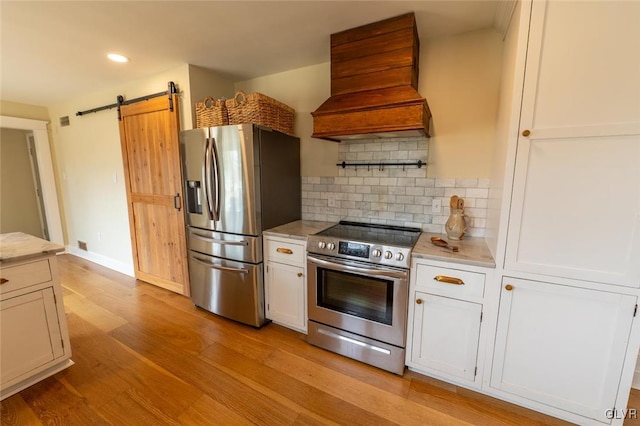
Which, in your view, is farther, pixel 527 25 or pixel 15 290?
pixel 15 290

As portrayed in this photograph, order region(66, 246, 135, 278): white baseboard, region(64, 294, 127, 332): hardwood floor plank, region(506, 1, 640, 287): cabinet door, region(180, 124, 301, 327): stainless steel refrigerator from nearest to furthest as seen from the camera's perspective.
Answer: region(506, 1, 640, 287): cabinet door
region(180, 124, 301, 327): stainless steel refrigerator
region(64, 294, 127, 332): hardwood floor plank
region(66, 246, 135, 278): white baseboard

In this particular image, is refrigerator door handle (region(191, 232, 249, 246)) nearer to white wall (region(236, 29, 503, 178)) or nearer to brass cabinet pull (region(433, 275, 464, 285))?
brass cabinet pull (region(433, 275, 464, 285))

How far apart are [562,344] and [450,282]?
61 centimetres

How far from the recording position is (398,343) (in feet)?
5.84

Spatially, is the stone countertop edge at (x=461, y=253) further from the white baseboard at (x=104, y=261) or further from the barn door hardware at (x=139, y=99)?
the white baseboard at (x=104, y=261)

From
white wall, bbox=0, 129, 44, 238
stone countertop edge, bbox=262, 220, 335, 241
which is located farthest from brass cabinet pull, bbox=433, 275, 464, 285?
white wall, bbox=0, 129, 44, 238

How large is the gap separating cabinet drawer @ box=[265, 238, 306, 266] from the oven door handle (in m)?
0.12

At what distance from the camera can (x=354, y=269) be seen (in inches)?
72.6

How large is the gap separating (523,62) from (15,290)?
10.3 ft

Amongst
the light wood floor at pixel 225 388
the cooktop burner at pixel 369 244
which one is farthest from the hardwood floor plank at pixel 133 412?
the cooktop burner at pixel 369 244

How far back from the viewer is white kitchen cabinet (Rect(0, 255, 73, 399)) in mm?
1590

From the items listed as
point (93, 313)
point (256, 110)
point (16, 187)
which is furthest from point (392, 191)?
point (16, 187)

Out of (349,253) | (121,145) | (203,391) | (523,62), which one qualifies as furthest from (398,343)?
(121,145)

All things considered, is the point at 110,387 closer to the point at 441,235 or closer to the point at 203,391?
the point at 203,391
